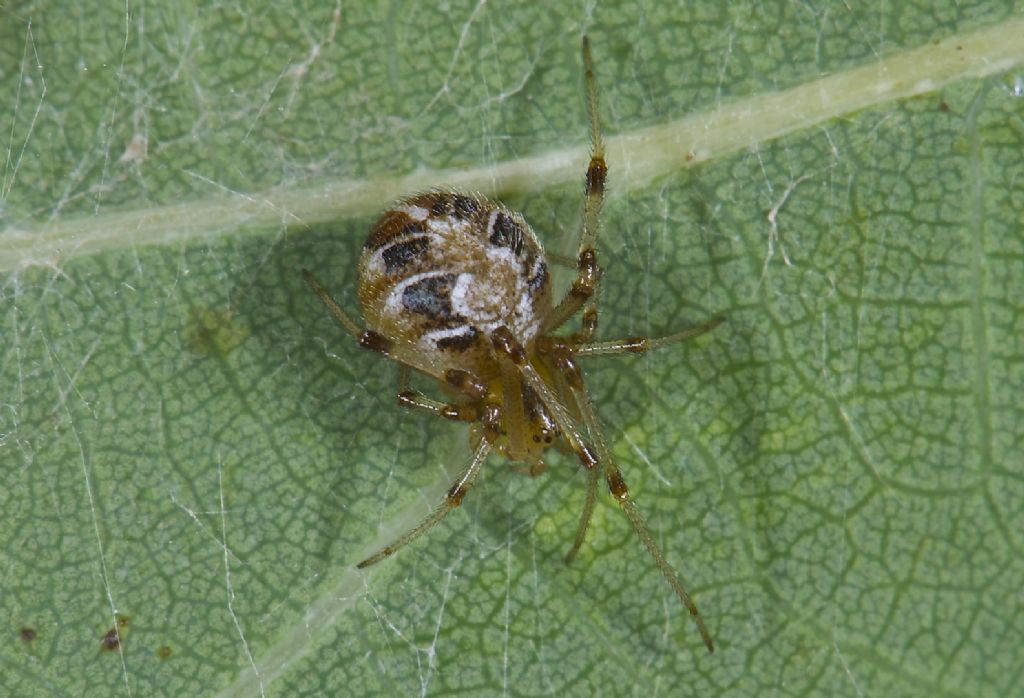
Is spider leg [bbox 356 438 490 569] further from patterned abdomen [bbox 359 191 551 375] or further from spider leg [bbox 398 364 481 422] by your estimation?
patterned abdomen [bbox 359 191 551 375]

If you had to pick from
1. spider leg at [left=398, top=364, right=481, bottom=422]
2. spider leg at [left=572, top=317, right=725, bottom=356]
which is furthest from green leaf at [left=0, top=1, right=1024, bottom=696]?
spider leg at [left=398, top=364, right=481, bottom=422]

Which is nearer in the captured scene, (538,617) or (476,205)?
(476,205)

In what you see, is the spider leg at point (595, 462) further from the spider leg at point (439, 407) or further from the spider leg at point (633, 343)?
the spider leg at point (439, 407)

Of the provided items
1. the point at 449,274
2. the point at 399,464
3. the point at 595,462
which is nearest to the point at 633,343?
the point at 595,462

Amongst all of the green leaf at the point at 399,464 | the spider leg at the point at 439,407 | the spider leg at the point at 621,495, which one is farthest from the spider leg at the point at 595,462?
the spider leg at the point at 439,407

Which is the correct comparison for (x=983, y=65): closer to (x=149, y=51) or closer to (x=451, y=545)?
(x=451, y=545)

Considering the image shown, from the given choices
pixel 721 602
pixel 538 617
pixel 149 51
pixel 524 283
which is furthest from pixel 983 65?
pixel 149 51
